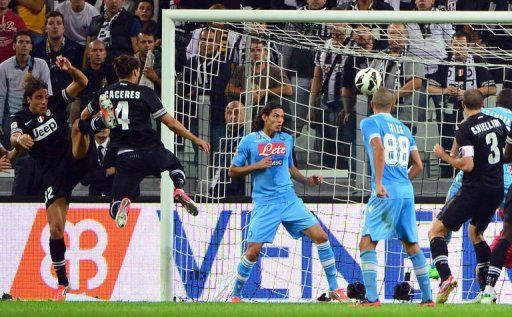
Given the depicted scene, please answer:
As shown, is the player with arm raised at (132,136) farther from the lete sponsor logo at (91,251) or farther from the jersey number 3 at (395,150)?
the lete sponsor logo at (91,251)

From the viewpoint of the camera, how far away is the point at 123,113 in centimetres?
1393

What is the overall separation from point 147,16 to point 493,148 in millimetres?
6535

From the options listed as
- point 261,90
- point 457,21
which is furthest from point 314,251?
point 457,21

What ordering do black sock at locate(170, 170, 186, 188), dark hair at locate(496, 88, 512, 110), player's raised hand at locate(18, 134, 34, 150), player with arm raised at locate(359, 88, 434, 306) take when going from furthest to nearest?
player's raised hand at locate(18, 134, 34, 150) → dark hair at locate(496, 88, 512, 110) → black sock at locate(170, 170, 186, 188) → player with arm raised at locate(359, 88, 434, 306)

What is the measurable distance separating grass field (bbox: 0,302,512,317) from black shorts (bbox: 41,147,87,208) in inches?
92.2

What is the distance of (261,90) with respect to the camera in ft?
53.1

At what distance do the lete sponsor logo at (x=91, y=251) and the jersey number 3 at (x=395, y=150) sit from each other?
4.90 metres

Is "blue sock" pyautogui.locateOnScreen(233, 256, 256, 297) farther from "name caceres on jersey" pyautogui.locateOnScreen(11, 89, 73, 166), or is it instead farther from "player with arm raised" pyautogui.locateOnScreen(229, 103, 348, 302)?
"name caceres on jersey" pyautogui.locateOnScreen(11, 89, 73, 166)

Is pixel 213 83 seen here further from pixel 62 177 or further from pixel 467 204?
pixel 467 204

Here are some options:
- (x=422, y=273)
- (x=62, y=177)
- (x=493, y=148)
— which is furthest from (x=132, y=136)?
(x=493, y=148)

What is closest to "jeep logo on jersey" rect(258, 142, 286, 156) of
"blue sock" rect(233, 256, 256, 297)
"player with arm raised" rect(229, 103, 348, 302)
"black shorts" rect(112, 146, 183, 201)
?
"player with arm raised" rect(229, 103, 348, 302)

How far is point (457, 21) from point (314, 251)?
356 centimetres

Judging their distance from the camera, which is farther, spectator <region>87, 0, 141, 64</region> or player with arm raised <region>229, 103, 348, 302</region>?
spectator <region>87, 0, 141, 64</region>

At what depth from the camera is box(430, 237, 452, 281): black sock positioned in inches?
540
